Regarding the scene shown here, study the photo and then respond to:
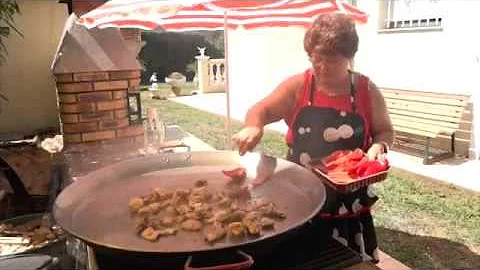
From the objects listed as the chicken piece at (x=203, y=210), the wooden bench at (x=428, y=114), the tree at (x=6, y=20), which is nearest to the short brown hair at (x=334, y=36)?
the chicken piece at (x=203, y=210)

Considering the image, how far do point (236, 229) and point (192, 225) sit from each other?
0.15m

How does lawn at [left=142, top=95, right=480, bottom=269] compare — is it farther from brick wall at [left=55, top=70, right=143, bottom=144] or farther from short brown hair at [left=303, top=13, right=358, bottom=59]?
brick wall at [left=55, top=70, right=143, bottom=144]

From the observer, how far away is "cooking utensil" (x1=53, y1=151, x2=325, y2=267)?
38.1 inches

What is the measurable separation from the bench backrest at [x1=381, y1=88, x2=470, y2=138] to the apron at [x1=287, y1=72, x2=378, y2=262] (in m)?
3.29

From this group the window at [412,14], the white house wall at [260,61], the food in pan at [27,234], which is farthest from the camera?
the white house wall at [260,61]

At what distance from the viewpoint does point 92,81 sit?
320 centimetres

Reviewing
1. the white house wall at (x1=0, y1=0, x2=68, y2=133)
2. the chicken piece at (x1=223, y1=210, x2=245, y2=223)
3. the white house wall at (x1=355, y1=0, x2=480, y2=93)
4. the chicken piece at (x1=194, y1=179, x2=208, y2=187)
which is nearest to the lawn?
the white house wall at (x1=355, y1=0, x2=480, y2=93)

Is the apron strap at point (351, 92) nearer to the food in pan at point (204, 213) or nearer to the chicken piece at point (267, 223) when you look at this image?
the food in pan at point (204, 213)

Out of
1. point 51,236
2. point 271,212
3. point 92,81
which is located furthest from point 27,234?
point 271,212

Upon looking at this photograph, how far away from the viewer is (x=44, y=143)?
4141 mm

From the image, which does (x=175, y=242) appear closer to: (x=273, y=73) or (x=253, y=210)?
(x=253, y=210)

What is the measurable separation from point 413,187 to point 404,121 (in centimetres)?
133

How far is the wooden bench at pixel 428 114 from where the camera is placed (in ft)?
14.4

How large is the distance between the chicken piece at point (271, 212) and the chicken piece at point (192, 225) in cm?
17
